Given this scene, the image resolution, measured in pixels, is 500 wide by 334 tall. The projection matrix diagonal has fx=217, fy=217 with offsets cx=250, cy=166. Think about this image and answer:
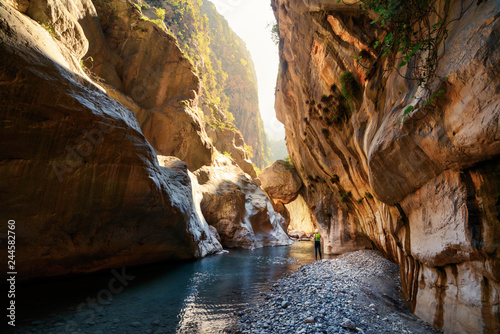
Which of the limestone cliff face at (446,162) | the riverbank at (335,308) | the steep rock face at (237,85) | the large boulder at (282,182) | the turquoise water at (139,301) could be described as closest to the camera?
the limestone cliff face at (446,162)

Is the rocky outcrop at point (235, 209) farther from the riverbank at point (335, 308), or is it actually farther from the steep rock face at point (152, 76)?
the riverbank at point (335, 308)

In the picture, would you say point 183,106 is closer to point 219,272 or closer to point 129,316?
point 219,272

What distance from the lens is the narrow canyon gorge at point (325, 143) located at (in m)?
3.47

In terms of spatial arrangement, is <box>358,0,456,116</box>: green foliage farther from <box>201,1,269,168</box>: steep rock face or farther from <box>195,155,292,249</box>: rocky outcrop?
<box>201,1,269,168</box>: steep rock face

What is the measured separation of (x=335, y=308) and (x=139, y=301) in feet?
17.7

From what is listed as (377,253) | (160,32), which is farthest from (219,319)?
(160,32)

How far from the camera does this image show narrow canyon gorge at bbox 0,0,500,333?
347 centimetres

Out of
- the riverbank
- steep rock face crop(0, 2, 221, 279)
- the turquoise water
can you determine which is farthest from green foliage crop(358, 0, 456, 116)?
steep rock face crop(0, 2, 221, 279)

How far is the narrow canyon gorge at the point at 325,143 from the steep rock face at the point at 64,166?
0.13ft

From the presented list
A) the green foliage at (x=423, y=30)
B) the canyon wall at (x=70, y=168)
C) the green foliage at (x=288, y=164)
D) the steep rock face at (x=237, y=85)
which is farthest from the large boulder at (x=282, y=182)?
the steep rock face at (x=237, y=85)

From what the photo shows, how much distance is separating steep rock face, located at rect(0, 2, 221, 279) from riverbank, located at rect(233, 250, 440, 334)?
6641mm

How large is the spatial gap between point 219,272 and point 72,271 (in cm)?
582

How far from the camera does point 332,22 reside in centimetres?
903

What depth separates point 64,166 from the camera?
23.4ft
